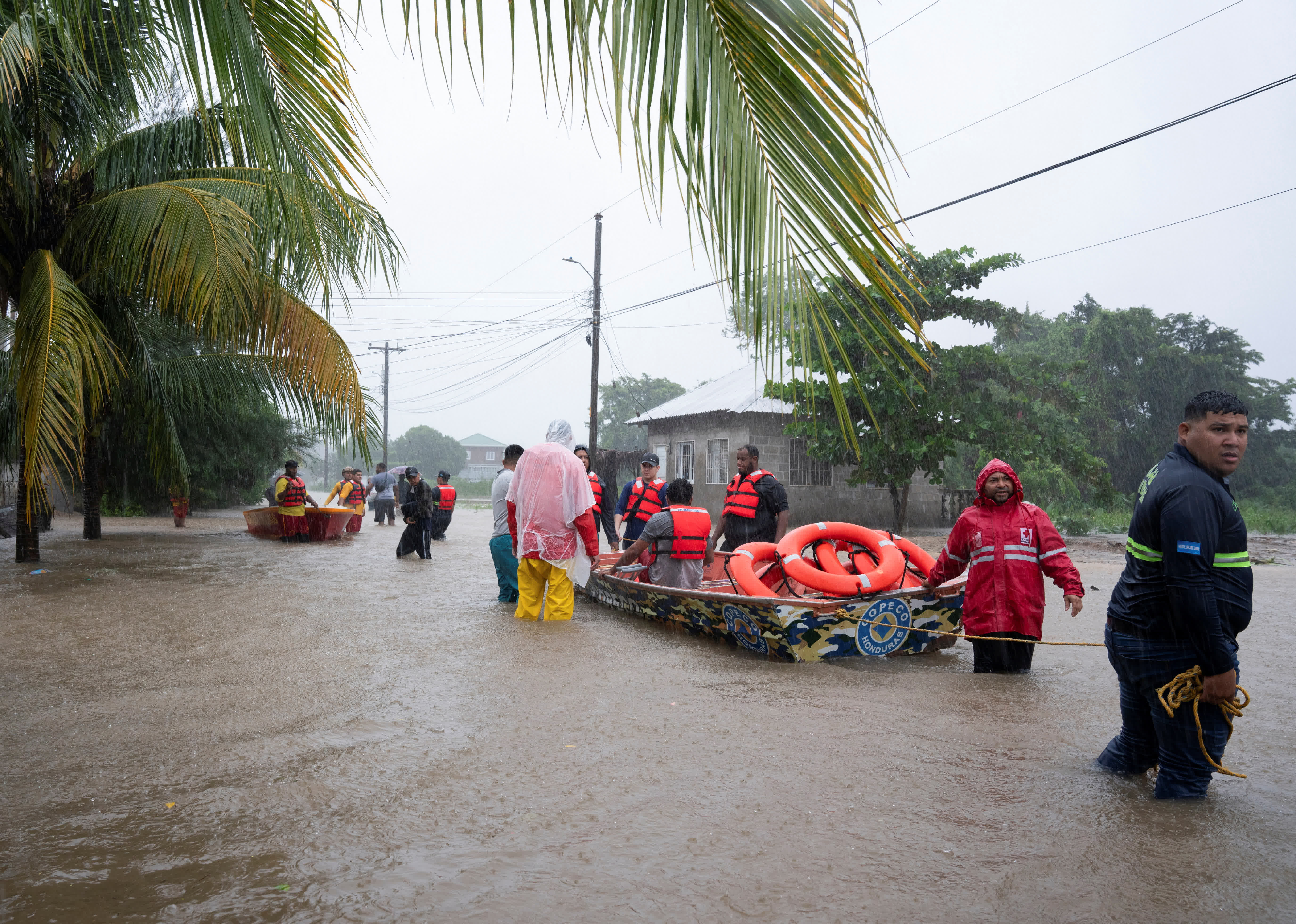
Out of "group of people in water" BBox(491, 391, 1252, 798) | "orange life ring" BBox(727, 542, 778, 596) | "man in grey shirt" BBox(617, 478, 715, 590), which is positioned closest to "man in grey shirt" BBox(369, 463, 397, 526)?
"group of people in water" BBox(491, 391, 1252, 798)

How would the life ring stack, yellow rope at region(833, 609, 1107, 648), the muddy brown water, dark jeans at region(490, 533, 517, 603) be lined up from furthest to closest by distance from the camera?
1. dark jeans at region(490, 533, 517, 603)
2. the life ring stack
3. yellow rope at region(833, 609, 1107, 648)
4. the muddy brown water

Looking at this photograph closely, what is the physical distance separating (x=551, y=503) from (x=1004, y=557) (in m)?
3.87

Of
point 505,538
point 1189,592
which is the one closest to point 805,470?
point 505,538

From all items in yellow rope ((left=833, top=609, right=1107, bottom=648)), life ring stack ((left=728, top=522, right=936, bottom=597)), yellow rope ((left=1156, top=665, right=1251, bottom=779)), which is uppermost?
life ring stack ((left=728, top=522, right=936, bottom=597))

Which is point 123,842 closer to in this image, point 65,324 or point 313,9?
point 313,9

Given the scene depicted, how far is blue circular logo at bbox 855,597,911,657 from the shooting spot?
6.82 m

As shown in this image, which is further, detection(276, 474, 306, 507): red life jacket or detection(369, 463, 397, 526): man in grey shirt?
detection(369, 463, 397, 526): man in grey shirt

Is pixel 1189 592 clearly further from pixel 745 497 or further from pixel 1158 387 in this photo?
pixel 1158 387

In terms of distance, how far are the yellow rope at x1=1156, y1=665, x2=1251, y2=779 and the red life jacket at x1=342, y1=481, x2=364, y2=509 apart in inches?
749

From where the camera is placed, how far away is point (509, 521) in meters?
8.96

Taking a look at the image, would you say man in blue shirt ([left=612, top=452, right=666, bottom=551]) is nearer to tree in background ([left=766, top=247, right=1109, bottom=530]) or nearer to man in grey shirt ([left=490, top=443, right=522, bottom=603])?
man in grey shirt ([left=490, top=443, right=522, bottom=603])

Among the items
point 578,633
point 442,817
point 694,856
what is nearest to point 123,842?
point 442,817

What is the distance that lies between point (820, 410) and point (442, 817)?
17073mm

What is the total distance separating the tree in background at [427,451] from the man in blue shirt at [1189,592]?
90.6 meters
